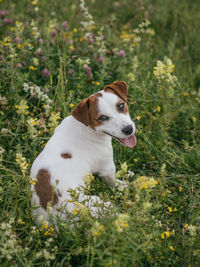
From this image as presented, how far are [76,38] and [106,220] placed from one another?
12.4 feet

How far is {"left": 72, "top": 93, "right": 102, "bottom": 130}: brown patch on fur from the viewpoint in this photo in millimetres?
3113

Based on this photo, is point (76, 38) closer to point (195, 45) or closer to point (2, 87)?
point (2, 87)

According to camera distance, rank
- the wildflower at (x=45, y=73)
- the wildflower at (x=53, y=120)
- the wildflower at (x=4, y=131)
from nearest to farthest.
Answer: the wildflower at (x=53, y=120) < the wildflower at (x=4, y=131) < the wildflower at (x=45, y=73)

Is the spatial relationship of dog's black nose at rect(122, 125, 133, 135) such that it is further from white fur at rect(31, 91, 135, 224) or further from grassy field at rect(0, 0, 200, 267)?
grassy field at rect(0, 0, 200, 267)

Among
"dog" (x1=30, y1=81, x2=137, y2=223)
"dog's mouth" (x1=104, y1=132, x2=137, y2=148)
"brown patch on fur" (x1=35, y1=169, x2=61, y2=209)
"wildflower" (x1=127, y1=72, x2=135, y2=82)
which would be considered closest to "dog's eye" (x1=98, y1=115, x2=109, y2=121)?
"dog" (x1=30, y1=81, x2=137, y2=223)

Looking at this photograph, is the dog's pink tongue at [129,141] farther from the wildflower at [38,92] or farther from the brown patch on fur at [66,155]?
the wildflower at [38,92]

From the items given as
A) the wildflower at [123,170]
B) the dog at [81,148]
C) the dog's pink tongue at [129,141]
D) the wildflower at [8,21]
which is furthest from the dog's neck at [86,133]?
the wildflower at [8,21]

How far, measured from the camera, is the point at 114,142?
13.8ft

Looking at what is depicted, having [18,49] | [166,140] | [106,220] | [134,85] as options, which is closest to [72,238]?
[106,220]

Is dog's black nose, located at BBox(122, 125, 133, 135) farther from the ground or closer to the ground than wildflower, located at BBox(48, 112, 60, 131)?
farther from the ground

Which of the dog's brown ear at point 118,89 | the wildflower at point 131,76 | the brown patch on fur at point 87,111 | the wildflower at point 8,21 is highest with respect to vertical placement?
the wildflower at point 8,21

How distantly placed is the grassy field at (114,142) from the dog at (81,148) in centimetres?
16

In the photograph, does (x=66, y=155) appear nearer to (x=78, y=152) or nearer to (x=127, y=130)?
(x=78, y=152)

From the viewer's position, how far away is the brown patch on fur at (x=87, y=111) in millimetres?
3113
